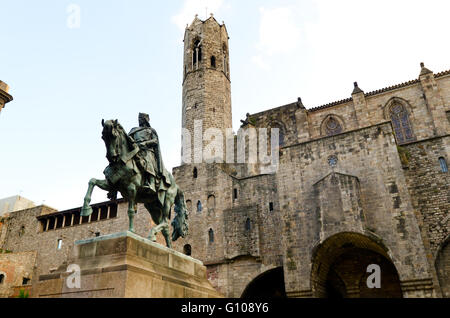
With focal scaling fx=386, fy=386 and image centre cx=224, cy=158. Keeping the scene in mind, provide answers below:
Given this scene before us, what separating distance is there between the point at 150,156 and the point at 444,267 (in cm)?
1392

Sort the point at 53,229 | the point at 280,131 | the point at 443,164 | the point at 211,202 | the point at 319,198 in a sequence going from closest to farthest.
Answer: the point at 319,198 → the point at 443,164 → the point at 211,202 → the point at 280,131 → the point at 53,229

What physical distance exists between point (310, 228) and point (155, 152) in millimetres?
10490

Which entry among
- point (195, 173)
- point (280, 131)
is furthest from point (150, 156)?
point (280, 131)

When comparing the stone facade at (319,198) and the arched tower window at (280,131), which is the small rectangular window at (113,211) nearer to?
the stone facade at (319,198)

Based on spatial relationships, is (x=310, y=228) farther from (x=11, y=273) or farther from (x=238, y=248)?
(x=11, y=273)

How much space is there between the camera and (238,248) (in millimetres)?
21938

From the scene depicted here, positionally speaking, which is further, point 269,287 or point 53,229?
point 53,229

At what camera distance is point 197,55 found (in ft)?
99.5

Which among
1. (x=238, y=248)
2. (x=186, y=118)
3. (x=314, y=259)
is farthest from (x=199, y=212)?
(x=314, y=259)

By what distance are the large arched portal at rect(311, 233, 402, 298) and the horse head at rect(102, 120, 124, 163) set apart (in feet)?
38.3

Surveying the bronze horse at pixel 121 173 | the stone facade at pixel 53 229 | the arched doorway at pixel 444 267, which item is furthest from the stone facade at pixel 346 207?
the bronze horse at pixel 121 173

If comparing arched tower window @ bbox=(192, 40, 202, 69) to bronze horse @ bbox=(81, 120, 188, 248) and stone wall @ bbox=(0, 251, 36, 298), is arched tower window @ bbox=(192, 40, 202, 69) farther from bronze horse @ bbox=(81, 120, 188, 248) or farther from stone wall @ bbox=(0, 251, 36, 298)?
bronze horse @ bbox=(81, 120, 188, 248)

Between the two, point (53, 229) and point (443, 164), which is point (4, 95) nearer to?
point (53, 229)

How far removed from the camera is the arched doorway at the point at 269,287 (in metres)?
21.7
